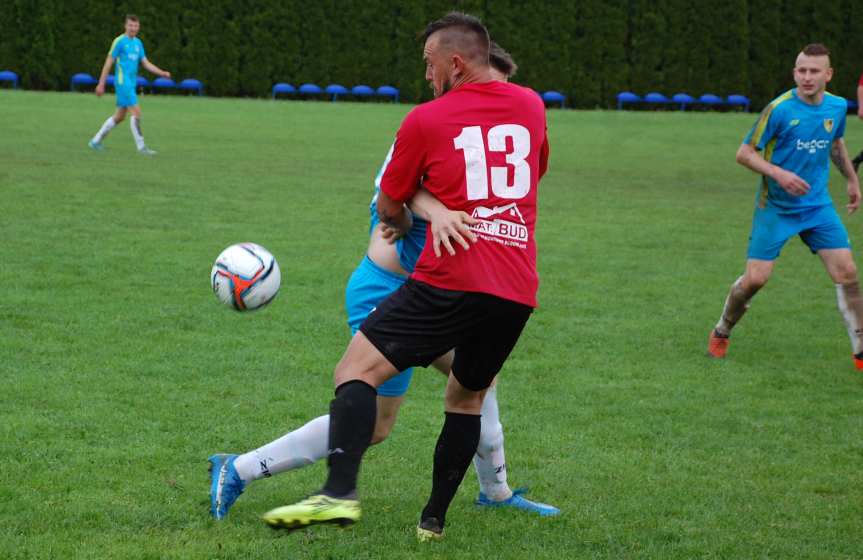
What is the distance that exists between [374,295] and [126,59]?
55.9ft

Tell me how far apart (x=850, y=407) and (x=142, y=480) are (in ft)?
14.3

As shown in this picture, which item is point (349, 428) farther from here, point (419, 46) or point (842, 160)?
point (419, 46)

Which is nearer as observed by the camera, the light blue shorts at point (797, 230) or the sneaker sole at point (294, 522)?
the sneaker sole at point (294, 522)

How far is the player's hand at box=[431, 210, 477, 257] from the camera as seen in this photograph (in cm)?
399

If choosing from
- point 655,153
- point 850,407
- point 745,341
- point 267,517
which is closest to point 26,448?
point 267,517

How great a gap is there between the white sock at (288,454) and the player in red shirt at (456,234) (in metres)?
0.69

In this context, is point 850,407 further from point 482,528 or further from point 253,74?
point 253,74

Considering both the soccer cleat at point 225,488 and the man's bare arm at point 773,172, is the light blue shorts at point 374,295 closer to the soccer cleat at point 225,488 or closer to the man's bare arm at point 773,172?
the soccer cleat at point 225,488

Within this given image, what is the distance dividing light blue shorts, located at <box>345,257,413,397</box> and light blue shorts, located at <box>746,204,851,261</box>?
431 centimetres

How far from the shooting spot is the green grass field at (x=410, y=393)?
4777 millimetres

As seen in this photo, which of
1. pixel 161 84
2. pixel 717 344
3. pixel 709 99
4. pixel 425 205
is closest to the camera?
pixel 425 205

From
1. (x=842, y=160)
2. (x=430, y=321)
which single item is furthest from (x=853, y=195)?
(x=430, y=321)

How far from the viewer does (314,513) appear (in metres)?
3.80

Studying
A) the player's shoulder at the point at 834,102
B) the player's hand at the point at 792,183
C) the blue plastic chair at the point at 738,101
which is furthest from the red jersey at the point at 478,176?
the blue plastic chair at the point at 738,101
